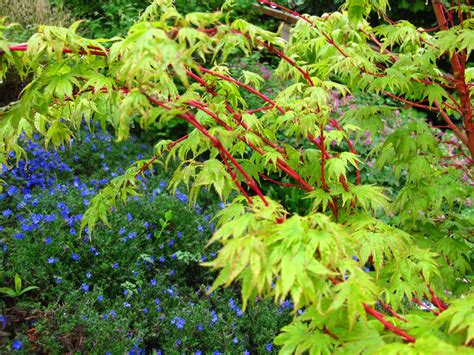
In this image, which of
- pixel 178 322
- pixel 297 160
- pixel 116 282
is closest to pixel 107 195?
A: pixel 297 160

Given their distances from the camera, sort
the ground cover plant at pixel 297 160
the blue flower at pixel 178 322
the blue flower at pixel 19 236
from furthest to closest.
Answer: the blue flower at pixel 19 236 → the blue flower at pixel 178 322 → the ground cover plant at pixel 297 160

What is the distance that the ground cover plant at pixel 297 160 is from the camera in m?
1.22

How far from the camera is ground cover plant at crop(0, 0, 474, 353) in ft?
3.99

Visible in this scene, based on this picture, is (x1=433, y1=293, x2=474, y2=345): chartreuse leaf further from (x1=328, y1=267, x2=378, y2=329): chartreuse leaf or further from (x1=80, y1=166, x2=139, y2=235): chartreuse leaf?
(x1=80, y1=166, x2=139, y2=235): chartreuse leaf

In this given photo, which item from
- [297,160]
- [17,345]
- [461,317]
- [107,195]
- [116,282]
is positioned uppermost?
[461,317]

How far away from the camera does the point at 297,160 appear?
7.17 ft

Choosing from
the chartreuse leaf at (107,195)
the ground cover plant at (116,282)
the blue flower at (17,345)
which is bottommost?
the ground cover plant at (116,282)

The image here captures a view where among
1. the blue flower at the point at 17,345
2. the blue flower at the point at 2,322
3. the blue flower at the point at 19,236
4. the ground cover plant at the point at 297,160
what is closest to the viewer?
the ground cover plant at the point at 297,160

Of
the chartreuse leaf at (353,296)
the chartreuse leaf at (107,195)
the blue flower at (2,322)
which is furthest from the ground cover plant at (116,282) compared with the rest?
the chartreuse leaf at (353,296)

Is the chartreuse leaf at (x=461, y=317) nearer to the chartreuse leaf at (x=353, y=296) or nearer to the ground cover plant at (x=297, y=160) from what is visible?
the ground cover plant at (x=297, y=160)

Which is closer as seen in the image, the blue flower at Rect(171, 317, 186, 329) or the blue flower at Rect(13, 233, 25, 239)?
the blue flower at Rect(171, 317, 186, 329)

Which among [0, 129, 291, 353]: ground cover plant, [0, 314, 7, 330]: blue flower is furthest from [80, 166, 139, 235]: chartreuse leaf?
[0, 314, 7, 330]: blue flower

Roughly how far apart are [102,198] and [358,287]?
123cm

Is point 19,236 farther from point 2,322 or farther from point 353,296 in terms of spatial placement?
point 353,296
